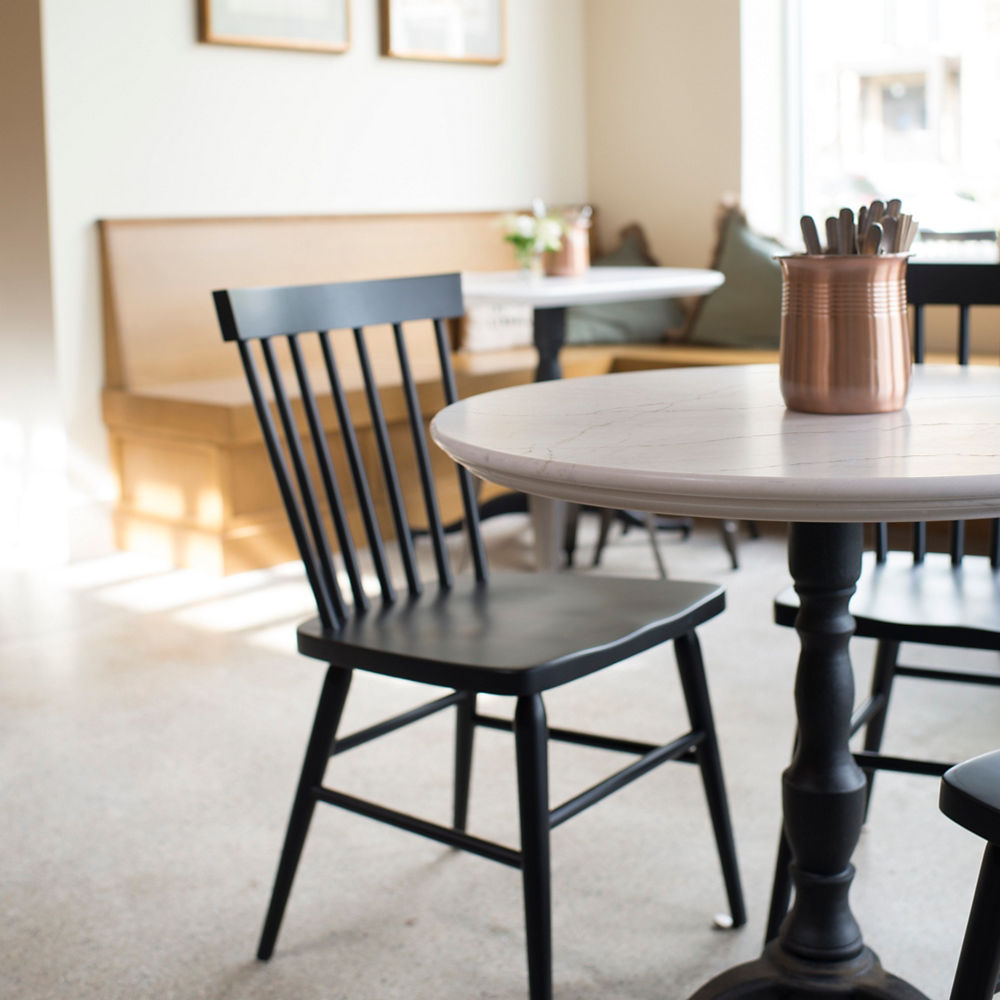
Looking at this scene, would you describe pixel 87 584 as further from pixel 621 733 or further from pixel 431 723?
pixel 621 733

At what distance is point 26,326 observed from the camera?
4105mm

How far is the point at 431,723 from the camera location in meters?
2.67

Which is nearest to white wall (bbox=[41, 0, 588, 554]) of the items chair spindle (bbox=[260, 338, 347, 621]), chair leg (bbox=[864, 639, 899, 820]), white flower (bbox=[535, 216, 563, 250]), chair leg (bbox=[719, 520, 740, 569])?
white flower (bbox=[535, 216, 563, 250])

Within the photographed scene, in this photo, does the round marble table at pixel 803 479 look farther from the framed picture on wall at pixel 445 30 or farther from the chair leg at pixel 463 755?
the framed picture on wall at pixel 445 30

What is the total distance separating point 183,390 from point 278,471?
2.49 meters

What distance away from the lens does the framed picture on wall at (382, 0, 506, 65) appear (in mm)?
4762

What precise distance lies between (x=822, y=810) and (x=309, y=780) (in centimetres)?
67

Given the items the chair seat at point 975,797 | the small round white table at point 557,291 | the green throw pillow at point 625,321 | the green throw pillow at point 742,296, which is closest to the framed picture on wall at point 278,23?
the small round white table at point 557,291

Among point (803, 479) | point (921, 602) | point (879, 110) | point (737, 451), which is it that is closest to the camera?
point (803, 479)

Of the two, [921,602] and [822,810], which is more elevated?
[921,602]

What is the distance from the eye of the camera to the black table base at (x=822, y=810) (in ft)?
4.84

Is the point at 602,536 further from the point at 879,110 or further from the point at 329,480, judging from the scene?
the point at 879,110

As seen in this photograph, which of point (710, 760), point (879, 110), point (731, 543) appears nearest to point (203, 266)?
point (731, 543)

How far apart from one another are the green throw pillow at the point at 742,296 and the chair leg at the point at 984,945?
383 cm
